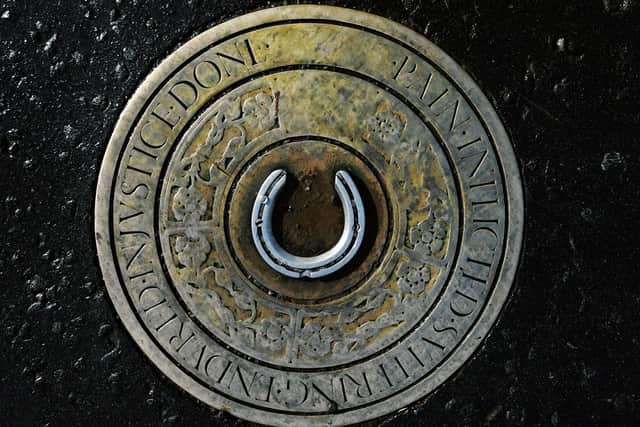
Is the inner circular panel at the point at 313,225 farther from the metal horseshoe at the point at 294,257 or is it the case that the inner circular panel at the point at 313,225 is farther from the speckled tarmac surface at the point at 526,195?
the speckled tarmac surface at the point at 526,195

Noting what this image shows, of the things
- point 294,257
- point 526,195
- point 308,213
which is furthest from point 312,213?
point 526,195

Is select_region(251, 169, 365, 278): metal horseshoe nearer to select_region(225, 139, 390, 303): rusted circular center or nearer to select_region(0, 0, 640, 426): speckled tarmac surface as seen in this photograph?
select_region(225, 139, 390, 303): rusted circular center

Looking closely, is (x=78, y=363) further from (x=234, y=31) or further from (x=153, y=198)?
(x=234, y=31)

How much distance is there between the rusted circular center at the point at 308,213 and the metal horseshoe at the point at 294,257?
61 millimetres

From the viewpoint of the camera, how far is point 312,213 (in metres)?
3.42

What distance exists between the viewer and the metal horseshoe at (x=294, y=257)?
3.35 m

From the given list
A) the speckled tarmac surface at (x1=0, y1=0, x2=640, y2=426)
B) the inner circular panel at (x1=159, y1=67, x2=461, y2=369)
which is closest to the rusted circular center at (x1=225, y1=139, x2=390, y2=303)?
the inner circular panel at (x1=159, y1=67, x2=461, y2=369)

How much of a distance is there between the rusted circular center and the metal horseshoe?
0.20 ft

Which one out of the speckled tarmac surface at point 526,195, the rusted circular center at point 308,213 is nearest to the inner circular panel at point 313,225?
the rusted circular center at point 308,213

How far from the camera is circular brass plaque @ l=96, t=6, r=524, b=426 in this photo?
3.39m

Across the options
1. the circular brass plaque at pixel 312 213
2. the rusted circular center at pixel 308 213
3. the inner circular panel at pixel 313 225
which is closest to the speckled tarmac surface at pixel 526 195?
the circular brass plaque at pixel 312 213

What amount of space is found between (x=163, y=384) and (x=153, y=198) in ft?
2.23

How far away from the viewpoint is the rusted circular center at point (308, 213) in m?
3.41

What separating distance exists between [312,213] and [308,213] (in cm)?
1
